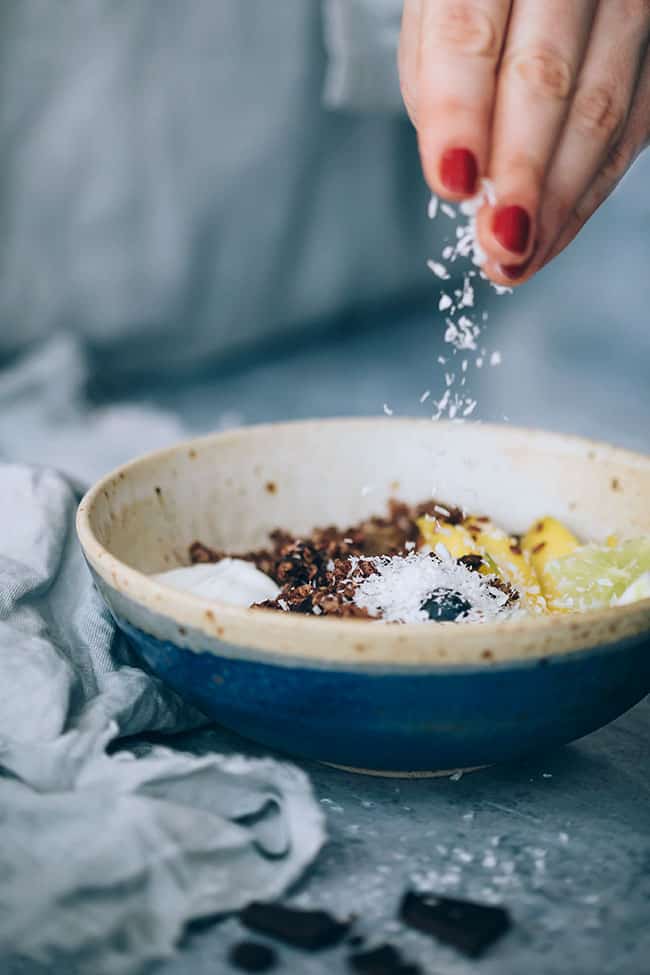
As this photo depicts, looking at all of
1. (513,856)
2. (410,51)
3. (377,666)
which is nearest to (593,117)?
(410,51)

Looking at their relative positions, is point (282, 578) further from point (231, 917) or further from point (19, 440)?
point (19, 440)

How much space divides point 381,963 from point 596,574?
0.51 meters

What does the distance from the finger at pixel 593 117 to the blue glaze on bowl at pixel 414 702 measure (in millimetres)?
410

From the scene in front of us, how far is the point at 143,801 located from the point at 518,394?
5.97 ft

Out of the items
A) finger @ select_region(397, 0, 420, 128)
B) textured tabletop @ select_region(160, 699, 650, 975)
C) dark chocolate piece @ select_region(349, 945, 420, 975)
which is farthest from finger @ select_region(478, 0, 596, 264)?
dark chocolate piece @ select_region(349, 945, 420, 975)

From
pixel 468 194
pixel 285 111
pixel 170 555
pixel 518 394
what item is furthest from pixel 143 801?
pixel 285 111

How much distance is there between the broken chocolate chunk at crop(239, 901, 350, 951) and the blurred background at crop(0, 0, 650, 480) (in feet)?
4.90

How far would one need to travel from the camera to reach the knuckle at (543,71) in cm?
103

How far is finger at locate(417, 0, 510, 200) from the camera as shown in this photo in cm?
102

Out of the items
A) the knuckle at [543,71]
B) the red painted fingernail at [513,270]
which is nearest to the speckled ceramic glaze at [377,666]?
the red painted fingernail at [513,270]

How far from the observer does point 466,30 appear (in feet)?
3.39

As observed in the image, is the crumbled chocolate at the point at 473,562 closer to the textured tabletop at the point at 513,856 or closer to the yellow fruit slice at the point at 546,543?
the yellow fruit slice at the point at 546,543

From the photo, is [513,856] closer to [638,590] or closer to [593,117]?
[638,590]

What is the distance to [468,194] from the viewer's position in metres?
1.04
